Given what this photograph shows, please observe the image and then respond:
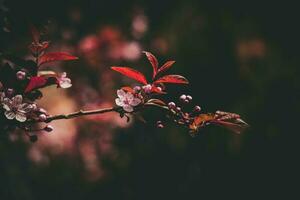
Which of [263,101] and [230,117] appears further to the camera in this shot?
[263,101]

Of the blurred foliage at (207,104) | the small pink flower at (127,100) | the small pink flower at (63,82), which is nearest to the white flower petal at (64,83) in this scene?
the small pink flower at (63,82)

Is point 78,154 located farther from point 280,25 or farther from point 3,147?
point 280,25

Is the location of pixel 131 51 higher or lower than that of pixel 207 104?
higher

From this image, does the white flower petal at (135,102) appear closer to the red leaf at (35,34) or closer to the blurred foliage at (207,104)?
the red leaf at (35,34)

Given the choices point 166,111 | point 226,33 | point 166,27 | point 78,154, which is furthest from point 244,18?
point 166,111

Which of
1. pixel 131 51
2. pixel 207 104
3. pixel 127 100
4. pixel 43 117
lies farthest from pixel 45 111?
pixel 131 51

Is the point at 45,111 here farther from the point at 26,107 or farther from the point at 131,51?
the point at 131,51

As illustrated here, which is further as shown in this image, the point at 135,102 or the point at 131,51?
the point at 131,51
